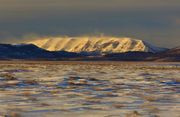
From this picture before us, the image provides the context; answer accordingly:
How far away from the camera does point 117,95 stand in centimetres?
2530

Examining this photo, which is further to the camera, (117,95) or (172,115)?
(117,95)

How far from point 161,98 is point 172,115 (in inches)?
250

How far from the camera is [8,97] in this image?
76.0 feet

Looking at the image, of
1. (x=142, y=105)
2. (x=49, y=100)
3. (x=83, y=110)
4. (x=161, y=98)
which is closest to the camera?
(x=83, y=110)

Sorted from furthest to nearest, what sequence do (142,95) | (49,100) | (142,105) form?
(142,95)
(49,100)
(142,105)

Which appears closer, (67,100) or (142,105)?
(142,105)

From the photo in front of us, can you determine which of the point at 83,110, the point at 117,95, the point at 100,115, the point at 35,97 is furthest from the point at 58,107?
the point at 117,95

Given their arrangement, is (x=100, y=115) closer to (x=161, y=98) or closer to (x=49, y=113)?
(x=49, y=113)

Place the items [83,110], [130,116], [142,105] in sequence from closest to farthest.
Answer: [130,116]
[83,110]
[142,105]

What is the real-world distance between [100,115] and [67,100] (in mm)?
5007

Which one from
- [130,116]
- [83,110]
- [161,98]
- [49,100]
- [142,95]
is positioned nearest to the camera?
[130,116]

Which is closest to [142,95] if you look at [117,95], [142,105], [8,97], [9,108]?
[117,95]

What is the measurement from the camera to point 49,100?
72.9ft

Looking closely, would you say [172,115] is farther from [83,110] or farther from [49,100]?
[49,100]
